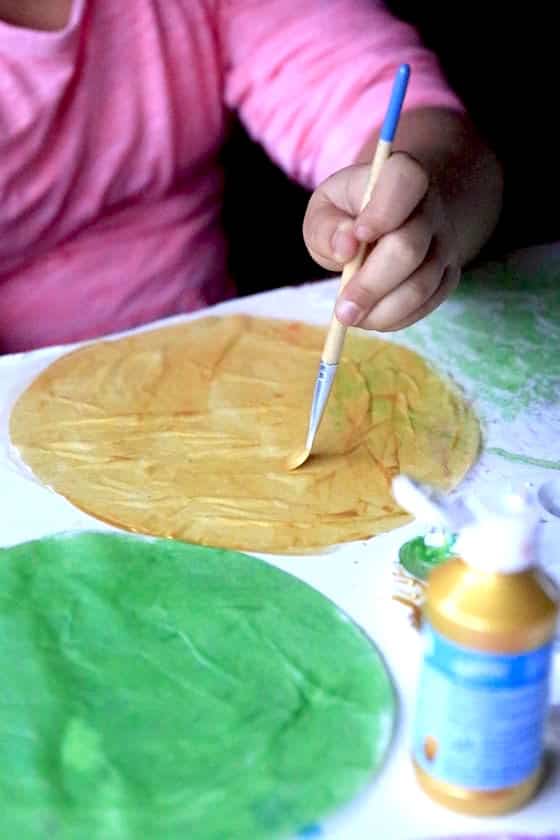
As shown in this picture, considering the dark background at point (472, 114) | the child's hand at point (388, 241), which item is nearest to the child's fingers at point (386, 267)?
the child's hand at point (388, 241)

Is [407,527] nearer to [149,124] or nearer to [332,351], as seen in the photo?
[332,351]

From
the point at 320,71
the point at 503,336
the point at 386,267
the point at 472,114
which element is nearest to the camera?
the point at 386,267

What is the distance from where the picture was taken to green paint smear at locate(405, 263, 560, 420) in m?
0.78

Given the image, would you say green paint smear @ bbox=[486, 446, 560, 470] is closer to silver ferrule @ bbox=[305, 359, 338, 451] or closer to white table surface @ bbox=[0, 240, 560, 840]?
white table surface @ bbox=[0, 240, 560, 840]

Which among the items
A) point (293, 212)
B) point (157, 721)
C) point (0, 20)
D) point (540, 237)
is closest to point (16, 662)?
point (157, 721)

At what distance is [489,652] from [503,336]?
506mm

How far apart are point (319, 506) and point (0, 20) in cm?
53

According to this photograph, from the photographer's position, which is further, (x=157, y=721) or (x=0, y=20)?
(x=0, y=20)

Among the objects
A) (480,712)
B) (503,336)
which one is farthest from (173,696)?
(503,336)

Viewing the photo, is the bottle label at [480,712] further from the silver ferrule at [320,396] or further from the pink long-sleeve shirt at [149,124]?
the pink long-sleeve shirt at [149,124]

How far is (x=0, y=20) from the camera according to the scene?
2.90 feet

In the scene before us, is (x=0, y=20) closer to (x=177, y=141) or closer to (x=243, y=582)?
(x=177, y=141)

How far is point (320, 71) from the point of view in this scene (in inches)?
38.1

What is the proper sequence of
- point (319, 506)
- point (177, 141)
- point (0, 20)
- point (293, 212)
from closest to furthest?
point (319, 506)
point (0, 20)
point (177, 141)
point (293, 212)
